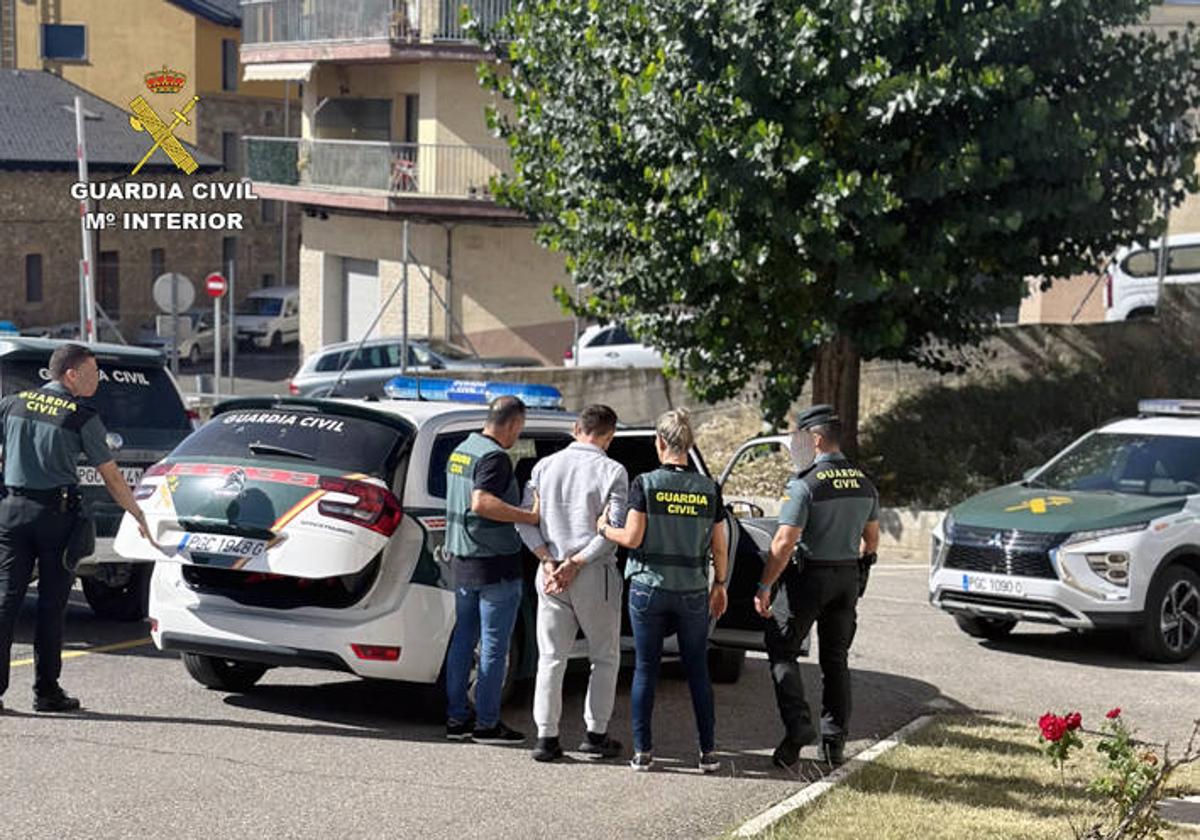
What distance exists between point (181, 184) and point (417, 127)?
19748 millimetres

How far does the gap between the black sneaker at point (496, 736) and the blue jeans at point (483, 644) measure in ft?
0.12

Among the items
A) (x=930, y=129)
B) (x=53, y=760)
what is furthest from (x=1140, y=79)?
(x=53, y=760)

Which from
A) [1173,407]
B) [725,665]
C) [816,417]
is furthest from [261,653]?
[1173,407]

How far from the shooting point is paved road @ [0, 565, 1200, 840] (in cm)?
840

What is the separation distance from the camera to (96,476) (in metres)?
13.3

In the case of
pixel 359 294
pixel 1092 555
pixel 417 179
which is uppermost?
pixel 417 179

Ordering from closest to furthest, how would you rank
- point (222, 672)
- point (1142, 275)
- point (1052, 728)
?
point (1052, 728)
point (222, 672)
point (1142, 275)

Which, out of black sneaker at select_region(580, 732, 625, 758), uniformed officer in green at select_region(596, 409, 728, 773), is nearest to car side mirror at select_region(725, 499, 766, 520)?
uniformed officer in green at select_region(596, 409, 728, 773)

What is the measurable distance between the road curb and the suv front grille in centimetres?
252

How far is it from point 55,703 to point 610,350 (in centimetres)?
2349

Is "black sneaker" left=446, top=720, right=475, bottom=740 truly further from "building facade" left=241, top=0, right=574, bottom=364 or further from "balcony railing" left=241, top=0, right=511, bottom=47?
"balcony railing" left=241, top=0, right=511, bottom=47

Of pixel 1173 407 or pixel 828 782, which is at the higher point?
pixel 1173 407

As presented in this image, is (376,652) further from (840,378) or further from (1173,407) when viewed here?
(840,378)

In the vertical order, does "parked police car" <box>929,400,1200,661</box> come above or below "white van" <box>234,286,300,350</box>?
below
